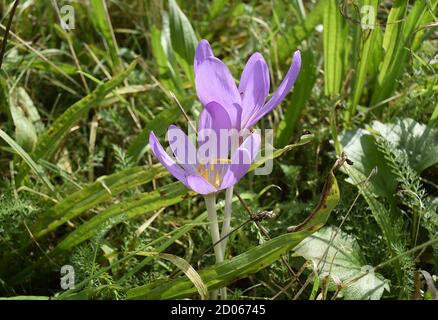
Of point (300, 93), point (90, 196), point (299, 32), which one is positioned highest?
point (299, 32)

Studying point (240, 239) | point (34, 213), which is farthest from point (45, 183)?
point (240, 239)

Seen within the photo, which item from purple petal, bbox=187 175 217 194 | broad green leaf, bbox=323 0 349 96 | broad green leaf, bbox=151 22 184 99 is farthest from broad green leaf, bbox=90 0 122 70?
purple petal, bbox=187 175 217 194

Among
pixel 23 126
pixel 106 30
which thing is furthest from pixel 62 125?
pixel 106 30

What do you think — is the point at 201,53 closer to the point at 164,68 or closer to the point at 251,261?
the point at 251,261

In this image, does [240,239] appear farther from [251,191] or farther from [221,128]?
[221,128]

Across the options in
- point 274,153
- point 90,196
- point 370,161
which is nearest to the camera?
point 274,153

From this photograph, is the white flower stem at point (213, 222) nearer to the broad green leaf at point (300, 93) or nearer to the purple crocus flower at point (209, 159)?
the purple crocus flower at point (209, 159)
